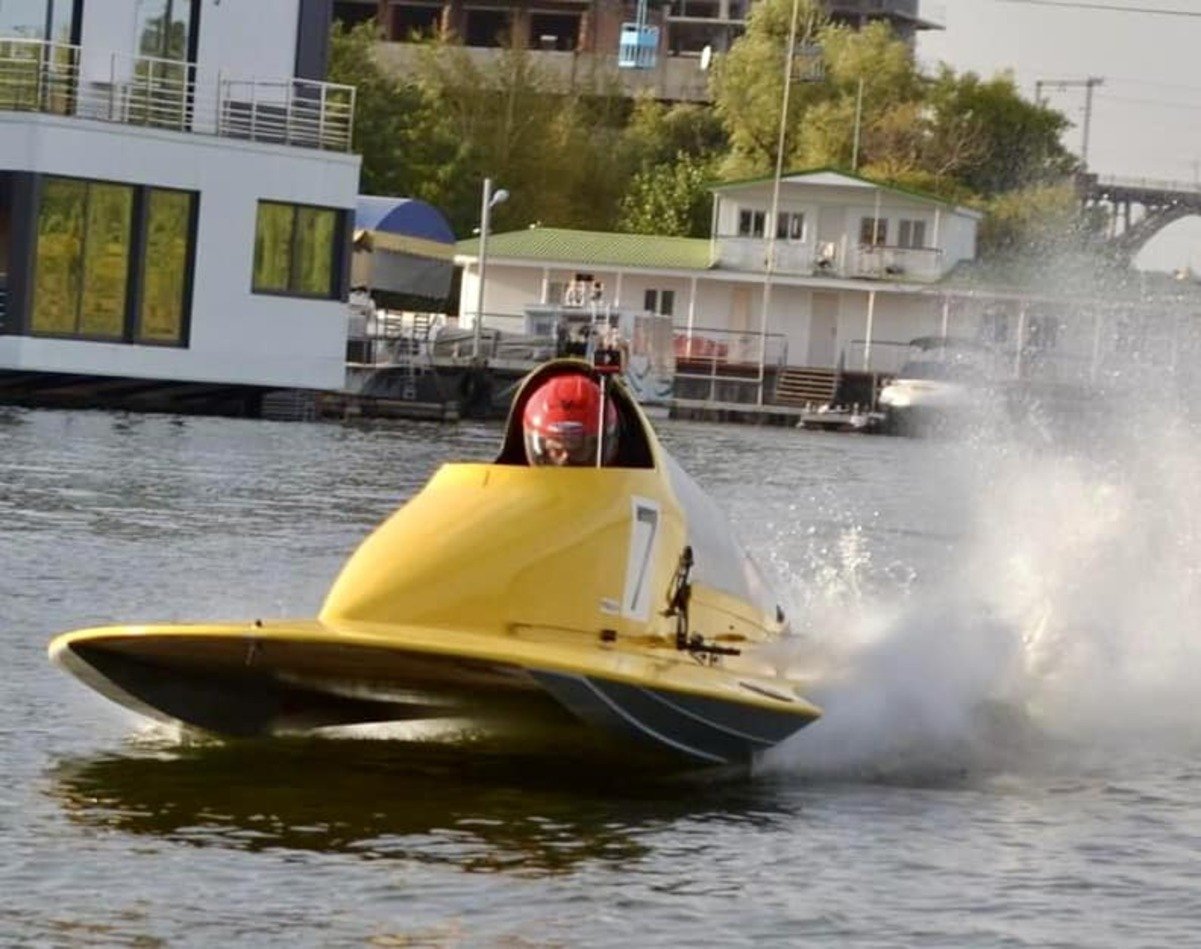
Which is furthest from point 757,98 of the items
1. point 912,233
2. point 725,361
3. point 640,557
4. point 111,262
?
point 640,557

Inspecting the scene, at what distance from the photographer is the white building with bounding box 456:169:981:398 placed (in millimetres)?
93875

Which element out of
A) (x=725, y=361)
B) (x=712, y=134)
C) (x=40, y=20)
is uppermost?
(x=712, y=134)

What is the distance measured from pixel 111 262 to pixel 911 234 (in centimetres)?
5089

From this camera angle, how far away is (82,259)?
1917 inches

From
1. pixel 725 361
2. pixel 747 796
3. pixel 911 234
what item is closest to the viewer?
pixel 747 796

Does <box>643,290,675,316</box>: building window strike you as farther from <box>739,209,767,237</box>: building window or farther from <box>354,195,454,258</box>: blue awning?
<box>354,195,454,258</box>: blue awning

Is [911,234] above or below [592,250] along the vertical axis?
above

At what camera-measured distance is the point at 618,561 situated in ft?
45.1

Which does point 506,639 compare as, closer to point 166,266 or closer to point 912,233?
point 166,266

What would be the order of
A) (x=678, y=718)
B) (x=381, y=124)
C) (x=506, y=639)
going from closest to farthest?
(x=506, y=639), (x=678, y=718), (x=381, y=124)

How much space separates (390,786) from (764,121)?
334 ft

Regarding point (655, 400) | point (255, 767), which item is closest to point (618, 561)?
point (255, 767)

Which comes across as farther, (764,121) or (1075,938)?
(764,121)

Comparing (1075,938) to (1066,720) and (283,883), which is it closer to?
(283,883)
